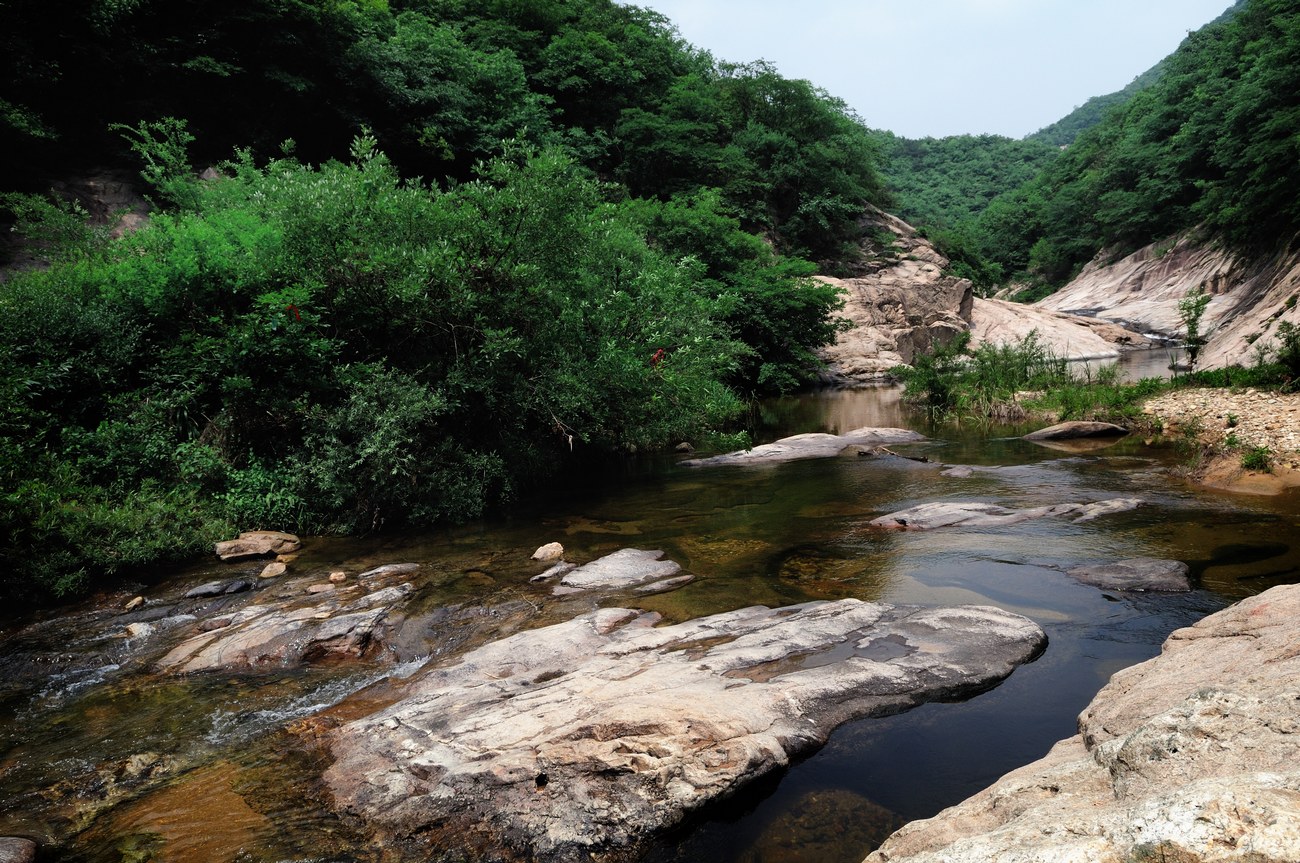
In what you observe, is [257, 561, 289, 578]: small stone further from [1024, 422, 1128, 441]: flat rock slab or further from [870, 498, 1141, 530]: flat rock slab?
[1024, 422, 1128, 441]: flat rock slab

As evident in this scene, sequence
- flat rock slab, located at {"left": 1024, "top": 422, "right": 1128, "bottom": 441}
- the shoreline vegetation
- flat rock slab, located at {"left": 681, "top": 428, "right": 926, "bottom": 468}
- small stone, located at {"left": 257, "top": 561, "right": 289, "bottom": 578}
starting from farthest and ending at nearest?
flat rock slab, located at {"left": 681, "top": 428, "right": 926, "bottom": 468} < flat rock slab, located at {"left": 1024, "top": 422, "right": 1128, "bottom": 441} < the shoreline vegetation < small stone, located at {"left": 257, "top": 561, "right": 289, "bottom": 578}

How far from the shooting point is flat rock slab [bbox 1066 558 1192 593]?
25.0 ft

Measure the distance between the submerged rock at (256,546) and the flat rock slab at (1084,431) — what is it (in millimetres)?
16963

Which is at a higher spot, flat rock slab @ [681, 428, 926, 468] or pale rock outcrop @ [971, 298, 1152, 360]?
pale rock outcrop @ [971, 298, 1152, 360]

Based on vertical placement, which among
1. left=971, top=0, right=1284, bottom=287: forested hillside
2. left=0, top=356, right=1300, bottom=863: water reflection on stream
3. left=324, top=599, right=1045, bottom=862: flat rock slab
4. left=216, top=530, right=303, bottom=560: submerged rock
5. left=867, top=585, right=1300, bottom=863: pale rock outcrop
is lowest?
left=0, top=356, right=1300, bottom=863: water reflection on stream

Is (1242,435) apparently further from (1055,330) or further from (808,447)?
(1055,330)

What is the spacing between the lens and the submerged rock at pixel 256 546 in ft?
34.5

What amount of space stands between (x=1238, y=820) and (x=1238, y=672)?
2.62 metres

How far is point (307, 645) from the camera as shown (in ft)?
23.9

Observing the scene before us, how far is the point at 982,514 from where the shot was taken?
428 inches

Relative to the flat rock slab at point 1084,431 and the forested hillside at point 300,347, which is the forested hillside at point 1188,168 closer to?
the flat rock slab at point 1084,431

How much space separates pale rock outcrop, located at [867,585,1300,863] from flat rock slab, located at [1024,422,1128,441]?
13.5m

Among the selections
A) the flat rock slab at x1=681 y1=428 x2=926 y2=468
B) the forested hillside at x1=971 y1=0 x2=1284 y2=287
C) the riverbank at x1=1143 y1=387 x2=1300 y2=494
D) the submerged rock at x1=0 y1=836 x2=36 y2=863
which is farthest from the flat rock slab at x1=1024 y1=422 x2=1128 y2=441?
the submerged rock at x1=0 y1=836 x2=36 y2=863

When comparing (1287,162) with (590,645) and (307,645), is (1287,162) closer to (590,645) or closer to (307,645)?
(590,645)
